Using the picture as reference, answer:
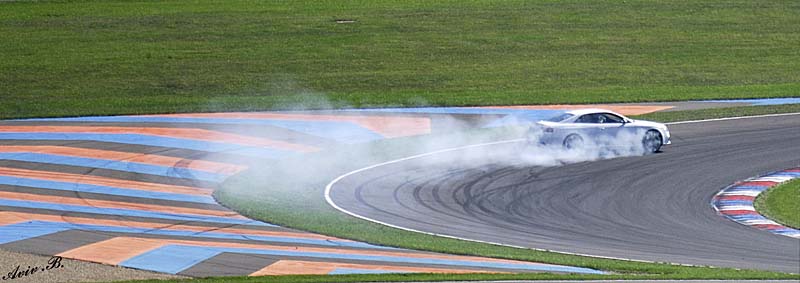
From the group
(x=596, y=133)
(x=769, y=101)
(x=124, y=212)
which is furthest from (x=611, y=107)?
(x=124, y=212)

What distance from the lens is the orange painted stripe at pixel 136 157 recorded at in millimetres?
27953

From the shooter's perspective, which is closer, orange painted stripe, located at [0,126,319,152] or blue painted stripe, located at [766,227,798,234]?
blue painted stripe, located at [766,227,798,234]

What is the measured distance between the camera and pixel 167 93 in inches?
1521

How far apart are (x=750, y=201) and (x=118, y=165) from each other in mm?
13215

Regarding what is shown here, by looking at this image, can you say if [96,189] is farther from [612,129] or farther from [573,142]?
[612,129]

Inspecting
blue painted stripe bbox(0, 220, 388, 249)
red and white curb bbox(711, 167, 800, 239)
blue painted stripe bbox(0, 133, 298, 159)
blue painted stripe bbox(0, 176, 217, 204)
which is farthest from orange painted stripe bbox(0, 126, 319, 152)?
red and white curb bbox(711, 167, 800, 239)

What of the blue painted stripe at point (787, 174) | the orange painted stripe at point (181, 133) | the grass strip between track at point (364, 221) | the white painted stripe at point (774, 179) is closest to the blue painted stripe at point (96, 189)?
the grass strip between track at point (364, 221)

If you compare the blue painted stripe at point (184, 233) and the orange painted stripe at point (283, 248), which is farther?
the blue painted stripe at point (184, 233)

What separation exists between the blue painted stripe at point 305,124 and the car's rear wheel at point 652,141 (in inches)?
253

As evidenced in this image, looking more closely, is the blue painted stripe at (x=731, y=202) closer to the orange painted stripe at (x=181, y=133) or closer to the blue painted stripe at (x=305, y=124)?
the blue painted stripe at (x=305, y=124)

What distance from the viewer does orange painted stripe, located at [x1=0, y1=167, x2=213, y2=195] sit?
25453 millimetres

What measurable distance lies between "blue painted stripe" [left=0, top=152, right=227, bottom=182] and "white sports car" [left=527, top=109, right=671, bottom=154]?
7207 millimetres

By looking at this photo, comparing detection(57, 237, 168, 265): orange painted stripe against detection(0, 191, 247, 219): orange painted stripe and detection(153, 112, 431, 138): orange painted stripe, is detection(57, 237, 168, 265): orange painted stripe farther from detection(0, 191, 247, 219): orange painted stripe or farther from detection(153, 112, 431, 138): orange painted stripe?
detection(153, 112, 431, 138): orange painted stripe

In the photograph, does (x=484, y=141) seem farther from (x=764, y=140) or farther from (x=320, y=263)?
(x=320, y=263)
